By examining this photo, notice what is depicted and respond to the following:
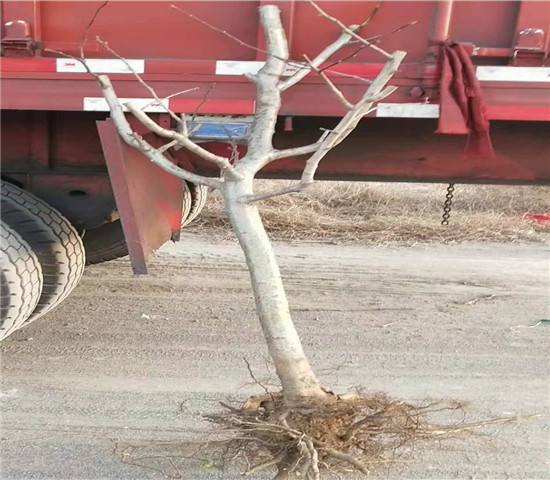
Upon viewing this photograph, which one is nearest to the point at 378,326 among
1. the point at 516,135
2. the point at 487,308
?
the point at 487,308

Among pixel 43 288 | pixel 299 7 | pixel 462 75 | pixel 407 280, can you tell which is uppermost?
pixel 299 7

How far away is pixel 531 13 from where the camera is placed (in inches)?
102

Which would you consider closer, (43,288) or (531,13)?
(531,13)

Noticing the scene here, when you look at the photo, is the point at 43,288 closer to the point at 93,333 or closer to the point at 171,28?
the point at 93,333

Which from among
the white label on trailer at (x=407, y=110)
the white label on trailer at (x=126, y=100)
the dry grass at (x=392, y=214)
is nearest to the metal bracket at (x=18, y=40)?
the white label on trailer at (x=126, y=100)

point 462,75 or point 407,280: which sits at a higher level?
point 462,75

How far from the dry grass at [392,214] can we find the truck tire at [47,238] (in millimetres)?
3181

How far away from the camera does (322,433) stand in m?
2.16

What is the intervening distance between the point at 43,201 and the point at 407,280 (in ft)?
9.58

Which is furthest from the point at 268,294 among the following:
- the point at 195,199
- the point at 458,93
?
the point at 195,199

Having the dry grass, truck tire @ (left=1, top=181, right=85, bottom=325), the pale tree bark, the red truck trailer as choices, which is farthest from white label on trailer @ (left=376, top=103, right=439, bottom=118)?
the dry grass

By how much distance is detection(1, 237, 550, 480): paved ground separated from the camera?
101 inches

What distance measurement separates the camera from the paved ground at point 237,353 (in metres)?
2.56

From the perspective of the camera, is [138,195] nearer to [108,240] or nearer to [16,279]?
[16,279]
